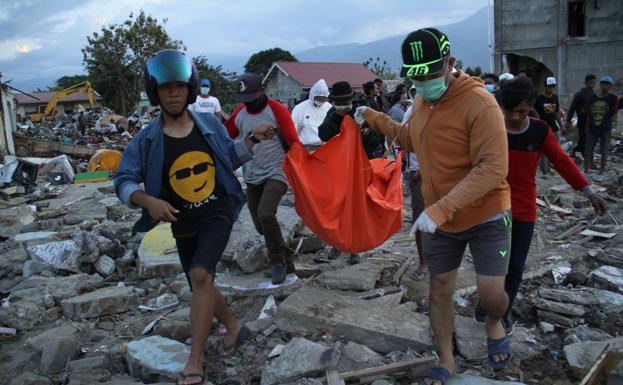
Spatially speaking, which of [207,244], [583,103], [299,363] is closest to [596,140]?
[583,103]

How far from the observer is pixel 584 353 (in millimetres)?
3547

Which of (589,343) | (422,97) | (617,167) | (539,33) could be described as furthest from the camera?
(539,33)

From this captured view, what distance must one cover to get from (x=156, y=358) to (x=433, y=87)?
2.55 metres

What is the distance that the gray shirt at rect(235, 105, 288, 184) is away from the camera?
4945 mm

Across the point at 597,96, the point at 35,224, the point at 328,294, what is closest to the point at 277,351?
the point at 328,294

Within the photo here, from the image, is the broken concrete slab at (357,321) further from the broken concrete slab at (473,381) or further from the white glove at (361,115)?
the white glove at (361,115)

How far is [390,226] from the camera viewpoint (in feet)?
15.5

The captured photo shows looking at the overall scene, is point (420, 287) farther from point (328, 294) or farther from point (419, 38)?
point (419, 38)

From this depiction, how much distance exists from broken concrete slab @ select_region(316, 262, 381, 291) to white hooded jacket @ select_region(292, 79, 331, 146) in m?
1.87

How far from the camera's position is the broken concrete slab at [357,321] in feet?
12.1

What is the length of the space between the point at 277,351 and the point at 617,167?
10.7 m

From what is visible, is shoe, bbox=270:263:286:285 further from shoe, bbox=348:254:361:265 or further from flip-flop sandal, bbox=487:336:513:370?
flip-flop sandal, bbox=487:336:513:370

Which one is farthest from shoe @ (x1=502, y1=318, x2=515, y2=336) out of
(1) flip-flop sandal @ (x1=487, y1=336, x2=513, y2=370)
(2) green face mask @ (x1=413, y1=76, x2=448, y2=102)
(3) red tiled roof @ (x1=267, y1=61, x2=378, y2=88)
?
(3) red tiled roof @ (x1=267, y1=61, x2=378, y2=88)

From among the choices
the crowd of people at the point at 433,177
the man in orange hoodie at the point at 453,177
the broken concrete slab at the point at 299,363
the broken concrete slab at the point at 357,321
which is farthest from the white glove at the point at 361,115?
the broken concrete slab at the point at 299,363
